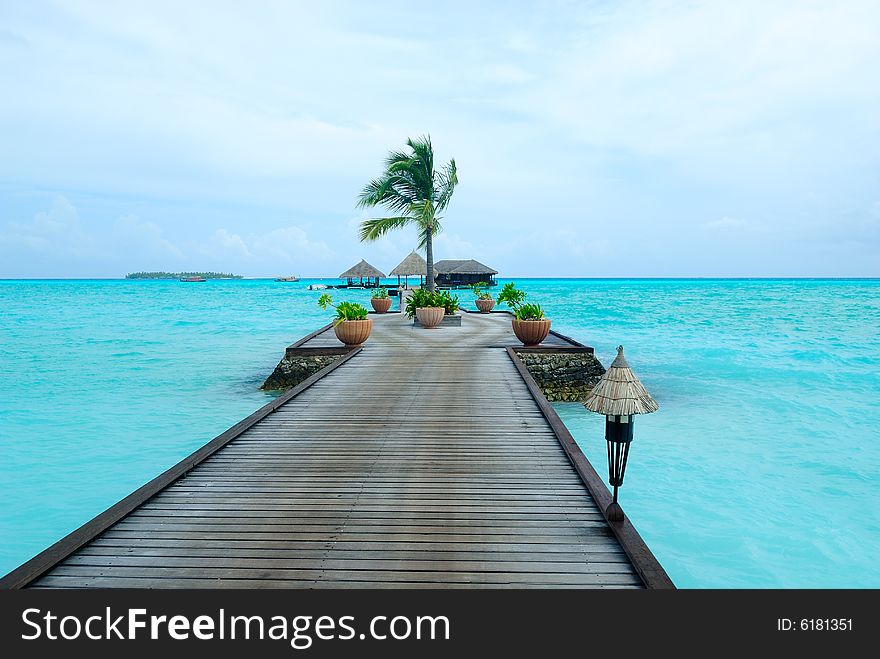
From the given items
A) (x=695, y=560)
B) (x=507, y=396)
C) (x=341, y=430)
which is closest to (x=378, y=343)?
(x=507, y=396)

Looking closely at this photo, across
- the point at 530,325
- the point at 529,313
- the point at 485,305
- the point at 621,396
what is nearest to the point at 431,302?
the point at 529,313

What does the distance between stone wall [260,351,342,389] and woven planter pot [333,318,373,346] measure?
1.52 feet

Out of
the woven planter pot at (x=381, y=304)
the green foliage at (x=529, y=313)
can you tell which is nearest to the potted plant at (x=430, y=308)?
the woven planter pot at (x=381, y=304)

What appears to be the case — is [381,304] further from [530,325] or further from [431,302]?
[530,325]

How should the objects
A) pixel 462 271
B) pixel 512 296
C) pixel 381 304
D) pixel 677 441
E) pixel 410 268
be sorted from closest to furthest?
pixel 677 441 → pixel 512 296 → pixel 381 304 → pixel 410 268 → pixel 462 271

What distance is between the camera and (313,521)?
3.79 meters

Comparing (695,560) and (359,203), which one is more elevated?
(359,203)

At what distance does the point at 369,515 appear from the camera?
390 centimetres

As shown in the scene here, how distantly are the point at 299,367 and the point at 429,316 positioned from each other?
5.34 meters

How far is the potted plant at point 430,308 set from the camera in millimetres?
16328

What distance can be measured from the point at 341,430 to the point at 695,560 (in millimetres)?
4269
